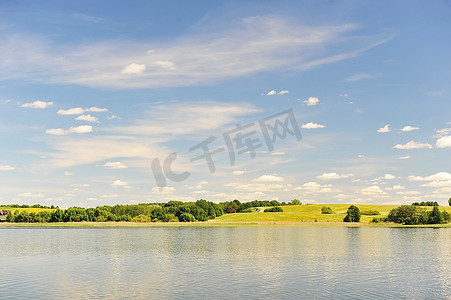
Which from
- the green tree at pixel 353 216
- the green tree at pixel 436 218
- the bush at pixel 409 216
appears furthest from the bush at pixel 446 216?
the green tree at pixel 353 216

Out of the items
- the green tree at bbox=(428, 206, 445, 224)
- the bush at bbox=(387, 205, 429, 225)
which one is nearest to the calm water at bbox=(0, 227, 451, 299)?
the bush at bbox=(387, 205, 429, 225)

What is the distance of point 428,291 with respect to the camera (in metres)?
43.0

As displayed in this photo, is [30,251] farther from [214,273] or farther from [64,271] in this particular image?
[214,273]

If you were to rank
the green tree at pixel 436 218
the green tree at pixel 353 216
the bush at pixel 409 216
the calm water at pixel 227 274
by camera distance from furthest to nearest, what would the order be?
1. the green tree at pixel 353 216
2. the bush at pixel 409 216
3. the green tree at pixel 436 218
4. the calm water at pixel 227 274

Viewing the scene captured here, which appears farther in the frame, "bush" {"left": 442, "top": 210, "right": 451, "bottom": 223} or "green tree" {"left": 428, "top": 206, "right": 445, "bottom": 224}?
"bush" {"left": 442, "top": 210, "right": 451, "bottom": 223}

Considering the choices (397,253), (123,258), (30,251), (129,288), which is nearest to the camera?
(129,288)

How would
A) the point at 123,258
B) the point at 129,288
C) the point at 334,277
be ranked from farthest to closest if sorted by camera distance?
the point at 123,258, the point at 334,277, the point at 129,288

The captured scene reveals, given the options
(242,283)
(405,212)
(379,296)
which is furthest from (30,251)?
(405,212)

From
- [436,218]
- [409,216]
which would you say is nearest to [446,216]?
[436,218]

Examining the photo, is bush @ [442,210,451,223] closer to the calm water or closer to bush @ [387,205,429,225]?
bush @ [387,205,429,225]

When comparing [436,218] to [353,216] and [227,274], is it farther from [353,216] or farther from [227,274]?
[227,274]

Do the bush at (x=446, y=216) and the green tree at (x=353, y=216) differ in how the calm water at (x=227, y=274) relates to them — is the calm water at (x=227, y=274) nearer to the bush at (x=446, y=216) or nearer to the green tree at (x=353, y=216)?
the green tree at (x=353, y=216)

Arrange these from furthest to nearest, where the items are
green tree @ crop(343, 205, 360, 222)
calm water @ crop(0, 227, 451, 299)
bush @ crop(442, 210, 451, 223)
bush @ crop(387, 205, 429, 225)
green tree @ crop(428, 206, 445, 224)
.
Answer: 1. green tree @ crop(343, 205, 360, 222)
2. bush @ crop(442, 210, 451, 223)
3. bush @ crop(387, 205, 429, 225)
4. green tree @ crop(428, 206, 445, 224)
5. calm water @ crop(0, 227, 451, 299)

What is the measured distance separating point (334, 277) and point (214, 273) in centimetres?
1349
